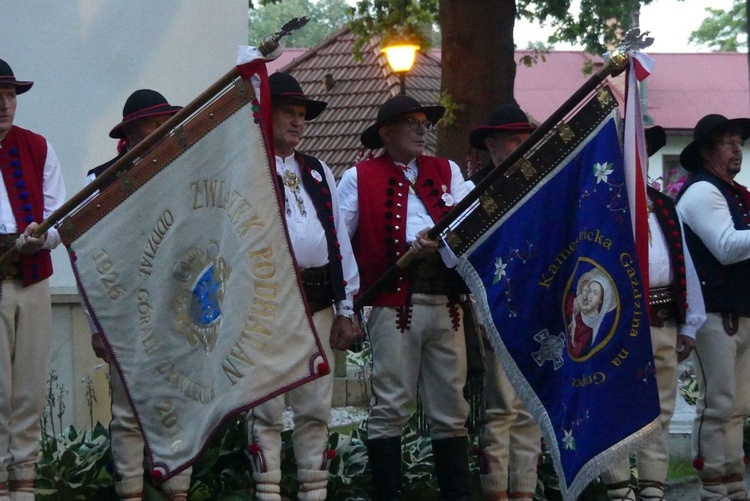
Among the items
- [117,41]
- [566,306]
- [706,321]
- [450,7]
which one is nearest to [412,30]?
[450,7]

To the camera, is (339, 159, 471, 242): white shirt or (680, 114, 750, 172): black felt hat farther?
(680, 114, 750, 172): black felt hat

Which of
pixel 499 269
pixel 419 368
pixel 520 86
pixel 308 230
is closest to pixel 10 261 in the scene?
pixel 308 230

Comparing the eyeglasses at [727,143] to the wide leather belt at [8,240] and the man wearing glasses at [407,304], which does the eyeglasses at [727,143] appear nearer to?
the man wearing glasses at [407,304]

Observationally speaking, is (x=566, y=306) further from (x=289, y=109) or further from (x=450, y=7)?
(x=450, y=7)

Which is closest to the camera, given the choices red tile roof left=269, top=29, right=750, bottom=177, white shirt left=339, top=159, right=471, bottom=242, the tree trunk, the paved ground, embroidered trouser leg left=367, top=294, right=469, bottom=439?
embroidered trouser leg left=367, top=294, right=469, bottom=439

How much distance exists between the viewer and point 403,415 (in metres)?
6.94

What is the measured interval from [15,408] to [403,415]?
196cm

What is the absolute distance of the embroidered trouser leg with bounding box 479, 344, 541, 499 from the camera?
7242 mm

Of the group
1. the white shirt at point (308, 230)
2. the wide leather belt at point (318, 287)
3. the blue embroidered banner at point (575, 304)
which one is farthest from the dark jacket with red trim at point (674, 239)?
the wide leather belt at point (318, 287)

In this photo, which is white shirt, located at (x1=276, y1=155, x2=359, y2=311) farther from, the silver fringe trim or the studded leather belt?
the studded leather belt

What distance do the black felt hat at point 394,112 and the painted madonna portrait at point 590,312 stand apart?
141 centimetres

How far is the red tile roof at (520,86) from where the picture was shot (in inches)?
938

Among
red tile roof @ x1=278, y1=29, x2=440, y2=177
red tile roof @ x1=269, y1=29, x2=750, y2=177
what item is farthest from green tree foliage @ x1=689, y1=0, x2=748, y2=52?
red tile roof @ x1=278, y1=29, x2=440, y2=177

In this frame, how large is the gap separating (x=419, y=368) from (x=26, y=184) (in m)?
2.25
